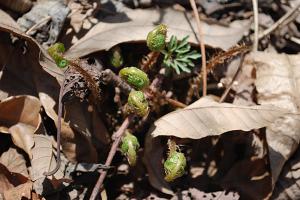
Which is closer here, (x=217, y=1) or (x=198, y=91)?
(x=198, y=91)

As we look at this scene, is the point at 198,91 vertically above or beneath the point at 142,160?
above

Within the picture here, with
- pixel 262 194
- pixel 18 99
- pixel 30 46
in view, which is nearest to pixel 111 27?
pixel 30 46

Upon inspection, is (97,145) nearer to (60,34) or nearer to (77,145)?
(77,145)

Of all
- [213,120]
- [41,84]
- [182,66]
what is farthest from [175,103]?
[41,84]

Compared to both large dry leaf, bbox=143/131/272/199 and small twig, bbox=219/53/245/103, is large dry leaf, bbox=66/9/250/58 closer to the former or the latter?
small twig, bbox=219/53/245/103

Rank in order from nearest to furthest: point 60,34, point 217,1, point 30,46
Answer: point 30,46 → point 60,34 → point 217,1

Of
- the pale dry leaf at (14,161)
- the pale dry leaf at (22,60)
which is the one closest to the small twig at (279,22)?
the pale dry leaf at (22,60)

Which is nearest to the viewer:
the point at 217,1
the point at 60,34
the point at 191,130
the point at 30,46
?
the point at 191,130
